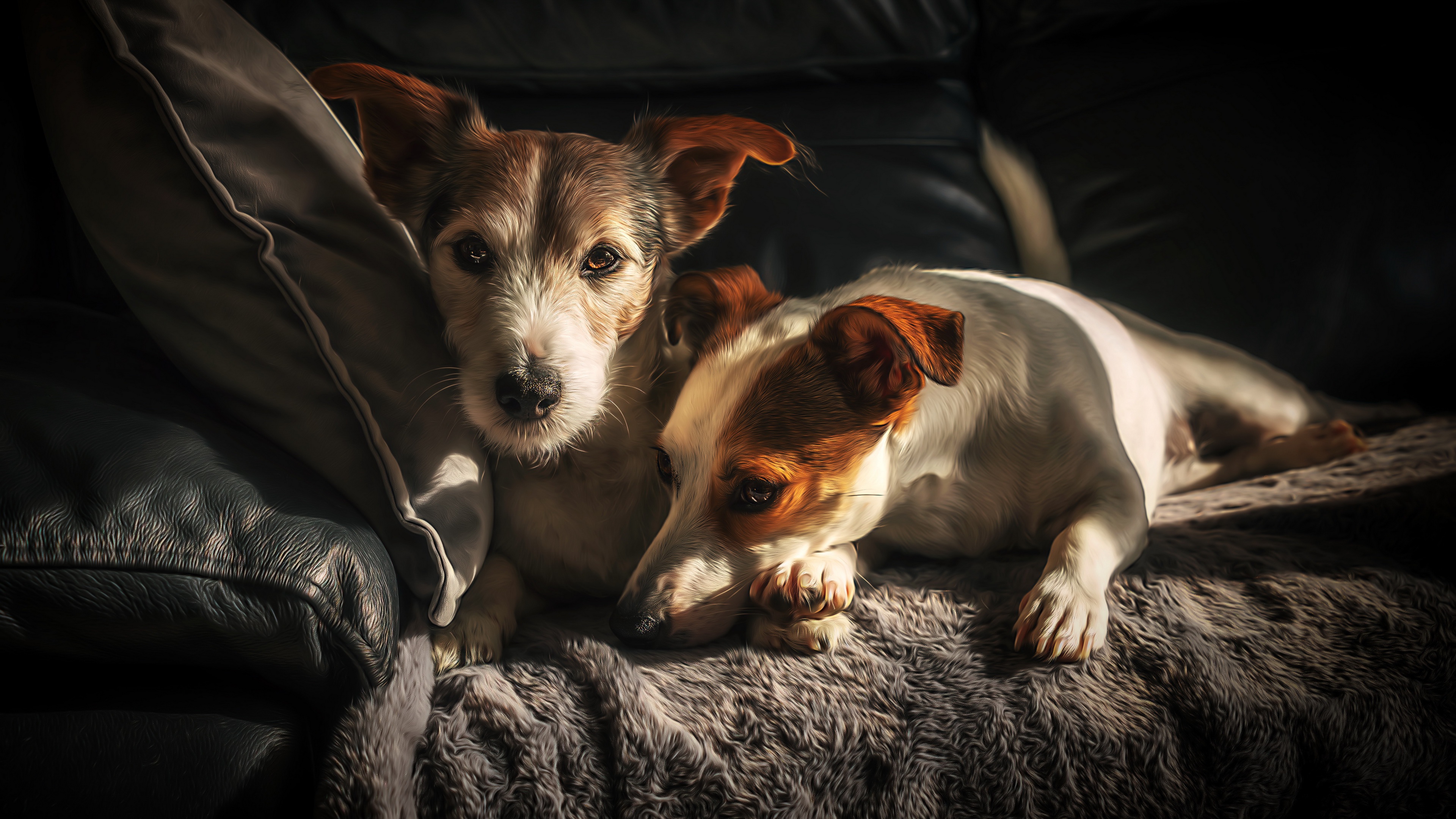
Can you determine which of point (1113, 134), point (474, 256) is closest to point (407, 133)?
point (474, 256)

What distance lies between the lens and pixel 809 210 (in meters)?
1.40

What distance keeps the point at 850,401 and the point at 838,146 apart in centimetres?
82

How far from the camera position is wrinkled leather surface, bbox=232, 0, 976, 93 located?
1.32 metres

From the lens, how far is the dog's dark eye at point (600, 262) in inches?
34.7

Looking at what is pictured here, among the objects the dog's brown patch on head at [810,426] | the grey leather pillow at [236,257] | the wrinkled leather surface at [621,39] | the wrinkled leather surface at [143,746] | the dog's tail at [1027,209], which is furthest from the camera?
the dog's tail at [1027,209]

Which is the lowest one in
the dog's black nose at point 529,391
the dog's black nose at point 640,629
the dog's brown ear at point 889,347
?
the dog's black nose at point 640,629

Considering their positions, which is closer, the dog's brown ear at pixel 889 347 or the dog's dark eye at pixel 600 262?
the dog's brown ear at pixel 889 347

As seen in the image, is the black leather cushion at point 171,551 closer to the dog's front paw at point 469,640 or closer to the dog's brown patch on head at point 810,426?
the dog's front paw at point 469,640

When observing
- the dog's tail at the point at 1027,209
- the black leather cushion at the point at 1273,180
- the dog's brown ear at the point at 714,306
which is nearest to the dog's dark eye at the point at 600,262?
the dog's brown ear at the point at 714,306

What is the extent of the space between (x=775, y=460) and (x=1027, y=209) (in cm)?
107

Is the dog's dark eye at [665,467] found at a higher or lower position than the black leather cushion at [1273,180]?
lower

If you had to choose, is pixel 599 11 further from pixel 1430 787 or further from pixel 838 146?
pixel 1430 787

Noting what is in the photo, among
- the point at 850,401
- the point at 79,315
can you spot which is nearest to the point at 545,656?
the point at 850,401

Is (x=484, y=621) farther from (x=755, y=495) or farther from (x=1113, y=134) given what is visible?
(x=1113, y=134)
